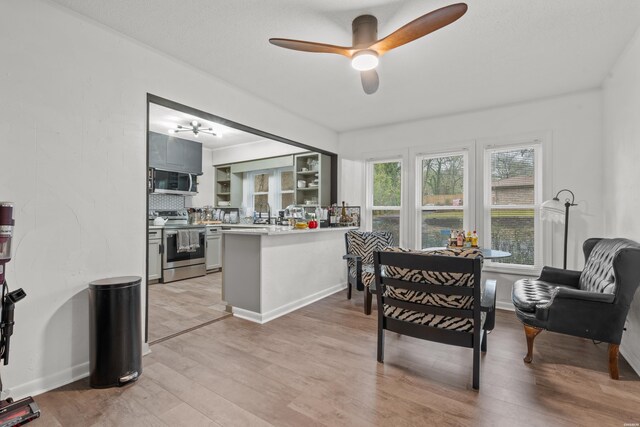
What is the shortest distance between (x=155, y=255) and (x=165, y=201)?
1585 mm

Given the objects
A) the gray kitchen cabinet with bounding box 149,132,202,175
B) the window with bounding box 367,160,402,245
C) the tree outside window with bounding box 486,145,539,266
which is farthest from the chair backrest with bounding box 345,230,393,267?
the gray kitchen cabinet with bounding box 149,132,202,175

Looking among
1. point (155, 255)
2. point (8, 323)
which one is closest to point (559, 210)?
point (8, 323)

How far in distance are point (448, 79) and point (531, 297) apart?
2.28m

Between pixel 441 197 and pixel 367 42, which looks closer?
pixel 367 42

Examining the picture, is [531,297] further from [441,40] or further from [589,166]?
[441,40]

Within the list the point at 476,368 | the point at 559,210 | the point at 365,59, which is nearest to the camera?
the point at 476,368

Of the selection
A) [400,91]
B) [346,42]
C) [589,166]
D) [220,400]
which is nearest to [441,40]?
[346,42]

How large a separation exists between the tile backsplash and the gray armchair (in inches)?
239

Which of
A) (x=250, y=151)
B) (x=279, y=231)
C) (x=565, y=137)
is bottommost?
(x=279, y=231)

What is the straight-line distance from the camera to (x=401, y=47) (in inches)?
104

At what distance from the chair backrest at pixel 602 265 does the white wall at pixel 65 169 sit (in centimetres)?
374

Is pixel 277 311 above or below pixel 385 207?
below

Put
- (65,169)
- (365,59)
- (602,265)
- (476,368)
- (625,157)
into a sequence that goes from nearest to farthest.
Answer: (476,368) < (65,169) < (365,59) < (602,265) < (625,157)

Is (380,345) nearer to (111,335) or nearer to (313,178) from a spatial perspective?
(111,335)
